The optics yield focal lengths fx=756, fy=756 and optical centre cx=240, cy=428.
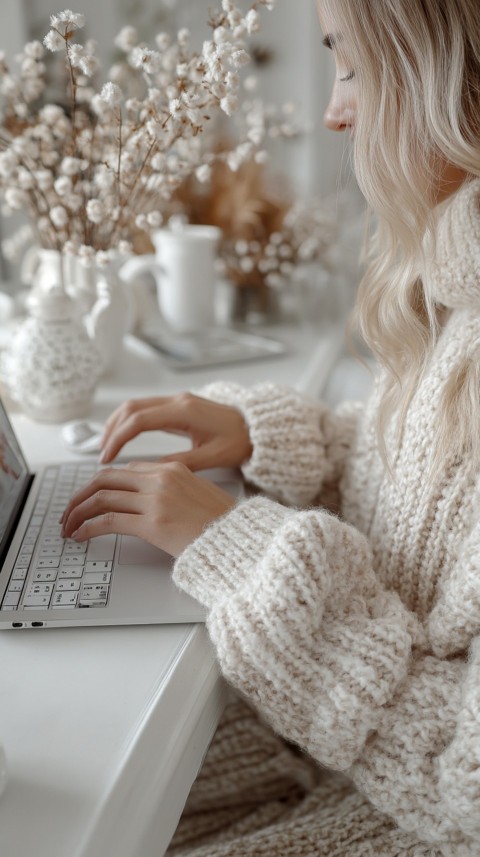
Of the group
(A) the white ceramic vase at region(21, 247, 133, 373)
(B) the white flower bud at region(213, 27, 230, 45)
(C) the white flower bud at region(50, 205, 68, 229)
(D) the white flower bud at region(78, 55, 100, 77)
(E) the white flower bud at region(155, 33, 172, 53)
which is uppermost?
(E) the white flower bud at region(155, 33, 172, 53)

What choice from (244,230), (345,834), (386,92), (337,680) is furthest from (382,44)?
(244,230)

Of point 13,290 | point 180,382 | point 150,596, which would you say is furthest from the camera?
point 13,290

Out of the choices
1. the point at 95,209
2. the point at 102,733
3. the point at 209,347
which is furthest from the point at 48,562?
the point at 209,347

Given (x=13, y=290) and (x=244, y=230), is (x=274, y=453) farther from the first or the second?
(x=13, y=290)

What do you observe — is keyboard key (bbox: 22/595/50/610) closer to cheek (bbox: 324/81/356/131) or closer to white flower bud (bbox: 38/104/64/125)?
cheek (bbox: 324/81/356/131)

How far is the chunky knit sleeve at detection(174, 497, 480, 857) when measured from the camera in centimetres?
50

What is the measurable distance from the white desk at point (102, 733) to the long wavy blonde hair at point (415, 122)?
0.27 meters

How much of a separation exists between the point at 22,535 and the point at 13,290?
97cm

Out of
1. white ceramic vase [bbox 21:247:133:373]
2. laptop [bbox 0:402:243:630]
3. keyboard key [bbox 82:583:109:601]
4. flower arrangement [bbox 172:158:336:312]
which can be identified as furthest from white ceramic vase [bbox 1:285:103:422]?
flower arrangement [bbox 172:158:336:312]

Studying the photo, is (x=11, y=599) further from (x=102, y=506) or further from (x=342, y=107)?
(x=342, y=107)

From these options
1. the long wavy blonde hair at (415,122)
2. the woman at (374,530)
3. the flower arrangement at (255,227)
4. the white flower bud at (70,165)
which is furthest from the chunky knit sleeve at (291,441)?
the flower arrangement at (255,227)

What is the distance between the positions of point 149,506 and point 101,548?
0.05 meters

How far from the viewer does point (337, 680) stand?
0.51m

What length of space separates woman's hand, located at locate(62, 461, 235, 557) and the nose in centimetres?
35
